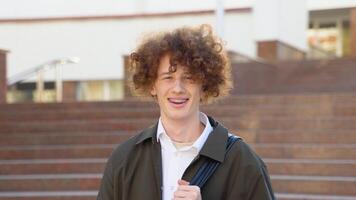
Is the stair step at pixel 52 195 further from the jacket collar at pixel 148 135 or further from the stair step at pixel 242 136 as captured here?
the jacket collar at pixel 148 135

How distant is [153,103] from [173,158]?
6752mm

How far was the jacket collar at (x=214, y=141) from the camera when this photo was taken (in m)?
1.80

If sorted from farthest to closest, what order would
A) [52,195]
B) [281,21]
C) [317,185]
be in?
[281,21]
[52,195]
[317,185]

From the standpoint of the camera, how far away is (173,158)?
1.88m

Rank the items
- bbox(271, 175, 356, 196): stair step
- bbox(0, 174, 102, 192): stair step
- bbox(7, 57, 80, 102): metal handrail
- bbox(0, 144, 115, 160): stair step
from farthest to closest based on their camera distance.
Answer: bbox(7, 57, 80, 102): metal handrail < bbox(0, 144, 115, 160): stair step < bbox(0, 174, 102, 192): stair step < bbox(271, 175, 356, 196): stair step

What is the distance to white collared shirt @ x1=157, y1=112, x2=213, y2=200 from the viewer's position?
1844 mm

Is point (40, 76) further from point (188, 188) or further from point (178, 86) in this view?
point (188, 188)

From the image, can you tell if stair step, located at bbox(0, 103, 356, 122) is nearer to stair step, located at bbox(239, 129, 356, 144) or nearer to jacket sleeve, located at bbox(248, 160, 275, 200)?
stair step, located at bbox(239, 129, 356, 144)

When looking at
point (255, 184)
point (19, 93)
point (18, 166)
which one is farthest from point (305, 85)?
point (19, 93)

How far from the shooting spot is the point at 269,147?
682 cm

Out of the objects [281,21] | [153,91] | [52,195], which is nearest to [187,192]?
[153,91]

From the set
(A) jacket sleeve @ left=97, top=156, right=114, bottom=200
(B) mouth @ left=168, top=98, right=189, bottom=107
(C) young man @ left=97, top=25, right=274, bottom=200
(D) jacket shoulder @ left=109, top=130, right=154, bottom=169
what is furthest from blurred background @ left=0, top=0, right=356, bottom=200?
(A) jacket sleeve @ left=97, top=156, right=114, bottom=200

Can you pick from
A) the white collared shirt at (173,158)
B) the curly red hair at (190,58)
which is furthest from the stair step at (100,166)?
the white collared shirt at (173,158)

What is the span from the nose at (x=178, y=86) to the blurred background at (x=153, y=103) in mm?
224
